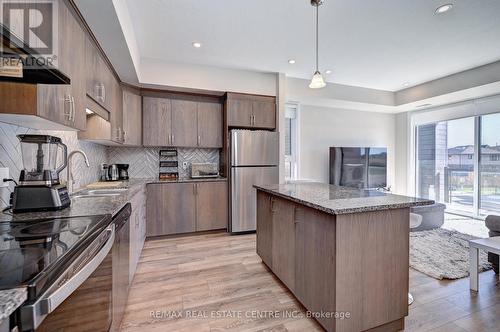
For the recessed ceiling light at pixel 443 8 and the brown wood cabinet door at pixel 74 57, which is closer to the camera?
the brown wood cabinet door at pixel 74 57

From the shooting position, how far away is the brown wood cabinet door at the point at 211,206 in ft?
11.9

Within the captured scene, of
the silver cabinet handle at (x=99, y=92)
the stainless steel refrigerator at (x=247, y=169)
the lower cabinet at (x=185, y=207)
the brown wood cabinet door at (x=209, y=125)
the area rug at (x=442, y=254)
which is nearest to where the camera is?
the silver cabinet handle at (x=99, y=92)

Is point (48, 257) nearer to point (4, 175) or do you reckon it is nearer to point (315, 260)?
point (4, 175)

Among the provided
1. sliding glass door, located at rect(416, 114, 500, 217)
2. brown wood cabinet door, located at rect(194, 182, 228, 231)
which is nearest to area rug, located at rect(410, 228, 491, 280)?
sliding glass door, located at rect(416, 114, 500, 217)

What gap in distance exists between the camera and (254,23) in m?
2.53

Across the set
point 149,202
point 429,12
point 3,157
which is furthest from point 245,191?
point 429,12

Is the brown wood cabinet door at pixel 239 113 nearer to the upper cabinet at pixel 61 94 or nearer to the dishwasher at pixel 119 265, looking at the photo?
the upper cabinet at pixel 61 94

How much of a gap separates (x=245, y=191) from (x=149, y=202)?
1.51 metres

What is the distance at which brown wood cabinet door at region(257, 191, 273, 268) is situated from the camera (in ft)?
7.54

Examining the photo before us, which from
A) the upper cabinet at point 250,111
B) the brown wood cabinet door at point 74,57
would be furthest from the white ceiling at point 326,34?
the brown wood cabinet door at point 74,57

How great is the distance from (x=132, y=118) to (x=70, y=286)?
10.2ft

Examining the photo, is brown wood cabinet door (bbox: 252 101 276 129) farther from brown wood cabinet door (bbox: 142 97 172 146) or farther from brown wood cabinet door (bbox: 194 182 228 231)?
brown wood cabinet door (bbox: 142 97 172 146)

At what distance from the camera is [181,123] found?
12.2ft

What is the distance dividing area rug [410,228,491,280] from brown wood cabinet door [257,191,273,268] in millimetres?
1706
